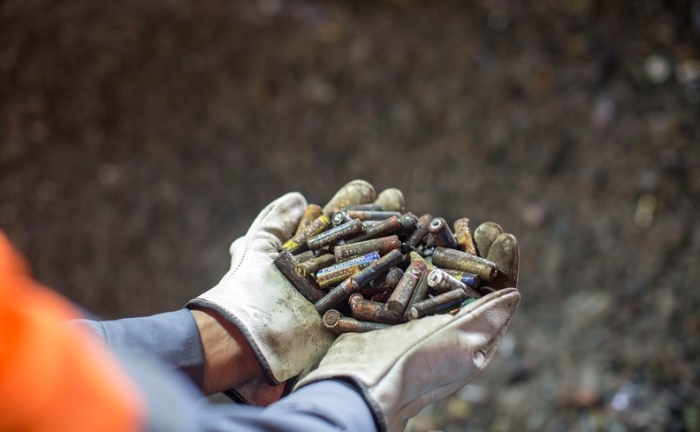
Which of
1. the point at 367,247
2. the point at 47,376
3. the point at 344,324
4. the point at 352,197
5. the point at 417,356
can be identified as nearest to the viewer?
the point at 47,376

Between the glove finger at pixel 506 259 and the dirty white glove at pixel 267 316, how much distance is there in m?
0.69

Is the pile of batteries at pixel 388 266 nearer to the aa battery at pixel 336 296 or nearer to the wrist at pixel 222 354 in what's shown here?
the aa battery at pixel 336 296

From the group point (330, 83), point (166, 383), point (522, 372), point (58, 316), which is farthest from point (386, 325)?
point (330, 83)

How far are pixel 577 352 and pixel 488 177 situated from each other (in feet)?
4.84

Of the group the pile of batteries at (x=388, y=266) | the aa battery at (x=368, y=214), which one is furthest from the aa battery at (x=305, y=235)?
the aa battery at (x=368, y=214)

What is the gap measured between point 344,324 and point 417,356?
0.35 meters

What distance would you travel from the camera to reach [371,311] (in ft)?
6.94

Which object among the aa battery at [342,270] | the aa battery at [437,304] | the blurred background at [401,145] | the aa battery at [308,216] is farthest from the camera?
the blurred background at [401,145]

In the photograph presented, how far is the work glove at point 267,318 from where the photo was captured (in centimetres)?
213

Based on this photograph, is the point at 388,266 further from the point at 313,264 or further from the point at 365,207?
the point at 365,207

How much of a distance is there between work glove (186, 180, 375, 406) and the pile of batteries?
0.07m

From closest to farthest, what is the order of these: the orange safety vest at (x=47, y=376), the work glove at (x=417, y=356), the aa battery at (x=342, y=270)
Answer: the orange safety vest at (x=47, y=376)
the work glove at (x=417, y=356)
the aa battery at (x=342, y=270)

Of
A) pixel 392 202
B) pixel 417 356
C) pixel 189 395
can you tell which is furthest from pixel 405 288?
pixel 189 395

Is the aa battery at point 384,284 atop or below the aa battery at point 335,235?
below
